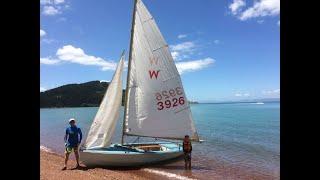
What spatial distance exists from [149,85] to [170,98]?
123 cm

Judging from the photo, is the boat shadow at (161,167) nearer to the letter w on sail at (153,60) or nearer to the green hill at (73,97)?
the letter w on sail at (153,60)

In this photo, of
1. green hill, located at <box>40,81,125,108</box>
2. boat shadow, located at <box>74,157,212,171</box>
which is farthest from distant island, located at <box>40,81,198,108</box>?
boat shadow, located at <box>74,157,212,171</box>

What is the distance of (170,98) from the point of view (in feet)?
61.3

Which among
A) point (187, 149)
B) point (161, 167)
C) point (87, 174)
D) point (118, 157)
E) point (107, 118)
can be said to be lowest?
point (161, 167)

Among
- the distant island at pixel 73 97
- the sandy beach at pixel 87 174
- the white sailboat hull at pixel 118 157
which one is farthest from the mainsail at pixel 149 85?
the distant island at pixel 73 97

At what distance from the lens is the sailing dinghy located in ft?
58.1

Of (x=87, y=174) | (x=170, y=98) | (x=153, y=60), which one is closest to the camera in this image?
(x=87, y=174)

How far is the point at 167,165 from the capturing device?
61.6 feet

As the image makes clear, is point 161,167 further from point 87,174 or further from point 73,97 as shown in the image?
point 73,97

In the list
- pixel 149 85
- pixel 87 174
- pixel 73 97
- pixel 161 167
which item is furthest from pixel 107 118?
pixel 73 97

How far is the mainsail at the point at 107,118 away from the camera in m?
17.1

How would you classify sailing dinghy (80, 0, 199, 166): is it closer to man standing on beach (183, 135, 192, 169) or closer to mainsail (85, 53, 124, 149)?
mainsail (85, 53, 124, 149)
